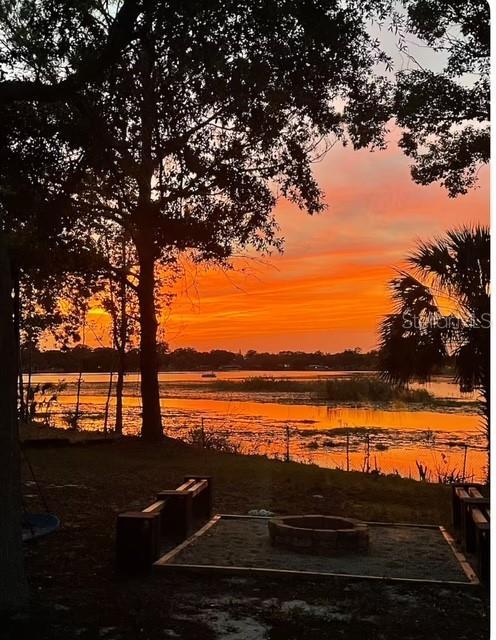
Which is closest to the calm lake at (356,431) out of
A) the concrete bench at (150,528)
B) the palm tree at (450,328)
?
the palm tree at (450,328)

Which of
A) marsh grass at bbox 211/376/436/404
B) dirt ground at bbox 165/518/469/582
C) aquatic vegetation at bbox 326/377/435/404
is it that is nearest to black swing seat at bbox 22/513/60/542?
dirt ground at bbox 165/518/469/582

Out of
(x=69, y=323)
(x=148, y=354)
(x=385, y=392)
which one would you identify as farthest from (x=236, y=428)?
(x=385, y=392)

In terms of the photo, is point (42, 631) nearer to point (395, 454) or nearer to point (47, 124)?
point (47, 124)

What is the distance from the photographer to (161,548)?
316 inches

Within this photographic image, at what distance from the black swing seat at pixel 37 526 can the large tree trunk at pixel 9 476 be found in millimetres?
1737

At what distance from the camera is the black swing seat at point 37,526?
25.3ft

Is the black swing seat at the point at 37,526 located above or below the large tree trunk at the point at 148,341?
below

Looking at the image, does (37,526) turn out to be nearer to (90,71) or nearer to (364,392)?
(90,71)

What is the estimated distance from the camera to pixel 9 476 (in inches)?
226

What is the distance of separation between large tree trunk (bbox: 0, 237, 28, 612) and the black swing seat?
1.74 m

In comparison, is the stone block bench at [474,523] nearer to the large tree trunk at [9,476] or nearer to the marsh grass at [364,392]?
the large tree trunk at [9,476]

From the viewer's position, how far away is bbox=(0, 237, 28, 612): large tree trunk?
570cm

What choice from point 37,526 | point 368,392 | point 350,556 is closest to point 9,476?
point 37,526

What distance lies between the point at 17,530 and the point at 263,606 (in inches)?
80.7
